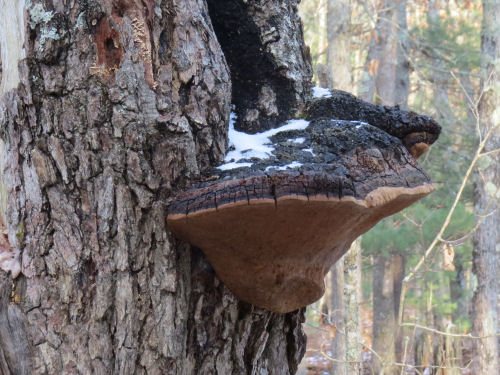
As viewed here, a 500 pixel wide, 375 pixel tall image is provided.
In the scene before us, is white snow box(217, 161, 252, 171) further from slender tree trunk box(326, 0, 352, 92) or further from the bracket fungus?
slender tree trunk box(326, 0, 352, 92)

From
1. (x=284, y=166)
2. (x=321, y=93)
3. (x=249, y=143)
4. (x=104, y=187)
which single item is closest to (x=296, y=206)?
(x=284, y=166)

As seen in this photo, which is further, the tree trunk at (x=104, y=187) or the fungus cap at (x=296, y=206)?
the tree trunk at (x=104, y=187)

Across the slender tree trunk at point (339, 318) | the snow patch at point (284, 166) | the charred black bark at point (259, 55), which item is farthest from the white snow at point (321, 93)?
the slender tree trunk at point (339, 318)

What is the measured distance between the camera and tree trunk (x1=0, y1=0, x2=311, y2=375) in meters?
1.48

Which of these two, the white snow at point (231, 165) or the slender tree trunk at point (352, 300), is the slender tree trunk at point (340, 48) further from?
the white snow at point (231, 165)

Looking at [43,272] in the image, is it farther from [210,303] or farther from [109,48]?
[109,48]

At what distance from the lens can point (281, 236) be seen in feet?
4.72

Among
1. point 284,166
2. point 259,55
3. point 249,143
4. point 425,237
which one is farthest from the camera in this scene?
point 425,237

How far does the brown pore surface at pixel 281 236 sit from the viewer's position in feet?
4.33

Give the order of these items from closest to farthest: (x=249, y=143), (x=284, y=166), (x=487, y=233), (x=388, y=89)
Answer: (x=284, y=166) < (x=249, y=143) < (x=487, y=233) < (x=388, y=89)

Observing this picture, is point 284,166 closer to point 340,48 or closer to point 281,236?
point 281,236

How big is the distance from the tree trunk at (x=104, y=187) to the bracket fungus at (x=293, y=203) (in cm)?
12

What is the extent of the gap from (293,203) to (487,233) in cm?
695

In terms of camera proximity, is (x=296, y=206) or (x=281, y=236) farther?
(x=281, y=236)
